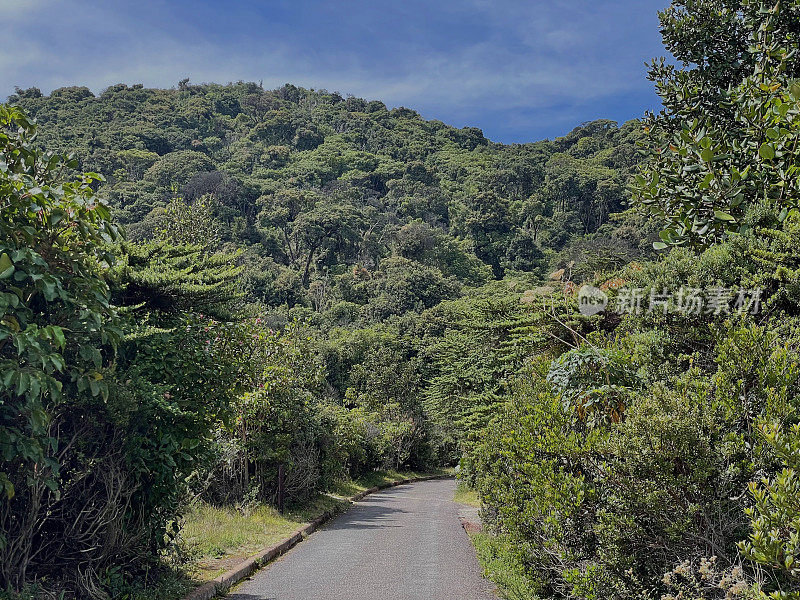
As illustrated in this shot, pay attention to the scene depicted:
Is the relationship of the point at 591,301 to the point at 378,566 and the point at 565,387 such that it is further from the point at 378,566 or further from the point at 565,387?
the point at 378,566

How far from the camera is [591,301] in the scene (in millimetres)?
10266

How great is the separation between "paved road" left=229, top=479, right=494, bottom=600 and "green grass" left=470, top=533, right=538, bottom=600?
18 cm

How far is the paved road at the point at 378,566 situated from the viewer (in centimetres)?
749

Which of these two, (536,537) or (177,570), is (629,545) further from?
(177,570)

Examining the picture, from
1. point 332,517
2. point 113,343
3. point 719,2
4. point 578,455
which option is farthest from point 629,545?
point 332,517

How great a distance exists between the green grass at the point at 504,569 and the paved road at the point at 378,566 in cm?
18

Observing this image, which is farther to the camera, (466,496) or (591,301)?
(466,496)

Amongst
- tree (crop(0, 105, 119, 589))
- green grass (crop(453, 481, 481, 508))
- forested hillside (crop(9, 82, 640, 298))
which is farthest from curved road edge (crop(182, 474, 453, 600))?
forested hillside (crop(9, 82, 640, 298))

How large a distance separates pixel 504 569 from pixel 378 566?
82.6 inches

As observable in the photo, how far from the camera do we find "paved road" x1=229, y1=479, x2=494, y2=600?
749cm

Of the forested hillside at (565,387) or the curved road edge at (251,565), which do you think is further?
the curved road edge at (251,565)

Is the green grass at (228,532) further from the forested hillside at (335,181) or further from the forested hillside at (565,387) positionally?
the forested hillside at (335,181)

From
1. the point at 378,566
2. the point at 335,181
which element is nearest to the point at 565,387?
the point at 378,566

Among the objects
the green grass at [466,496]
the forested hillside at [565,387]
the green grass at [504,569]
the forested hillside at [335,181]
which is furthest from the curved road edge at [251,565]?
the forested hillside at [335,181]
